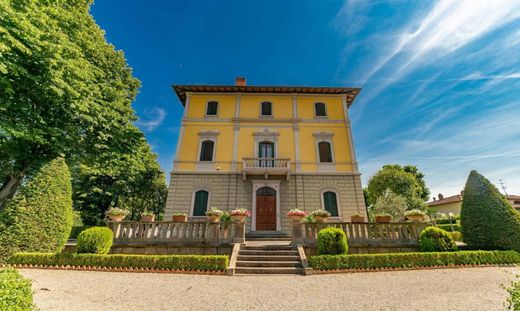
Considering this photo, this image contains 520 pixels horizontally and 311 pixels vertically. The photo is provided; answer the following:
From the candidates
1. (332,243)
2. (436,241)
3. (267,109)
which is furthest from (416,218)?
(267,109)

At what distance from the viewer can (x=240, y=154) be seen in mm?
14547

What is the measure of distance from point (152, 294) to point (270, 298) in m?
2.77

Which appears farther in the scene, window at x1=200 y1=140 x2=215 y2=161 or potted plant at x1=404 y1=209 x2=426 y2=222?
window at x1=200 y1=140 x2=215 y2=161

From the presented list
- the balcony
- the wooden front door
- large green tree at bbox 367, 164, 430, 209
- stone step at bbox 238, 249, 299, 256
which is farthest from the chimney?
large green tree at bbox 367, 164, 430, 209

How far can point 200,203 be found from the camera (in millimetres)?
13359

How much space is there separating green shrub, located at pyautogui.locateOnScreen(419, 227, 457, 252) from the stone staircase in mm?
4994

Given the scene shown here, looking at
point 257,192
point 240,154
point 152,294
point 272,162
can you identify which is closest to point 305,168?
point 272,162

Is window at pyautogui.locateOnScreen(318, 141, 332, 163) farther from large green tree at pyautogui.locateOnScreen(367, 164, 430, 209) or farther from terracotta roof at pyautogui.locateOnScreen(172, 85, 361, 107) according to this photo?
large green tree at pyautogui.locateOnScreen(367, 164, 430, 209)

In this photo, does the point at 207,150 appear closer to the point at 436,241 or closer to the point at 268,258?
the point at 268,258

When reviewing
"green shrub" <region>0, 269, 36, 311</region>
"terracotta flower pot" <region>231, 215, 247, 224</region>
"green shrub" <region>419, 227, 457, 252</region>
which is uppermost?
"terracotta flower pot" <region>231, 215, 247, 224</region>

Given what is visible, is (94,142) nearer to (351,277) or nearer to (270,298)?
(270,298)

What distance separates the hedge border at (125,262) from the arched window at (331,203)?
846 centimetres

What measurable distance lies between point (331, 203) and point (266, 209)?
4.26 metres

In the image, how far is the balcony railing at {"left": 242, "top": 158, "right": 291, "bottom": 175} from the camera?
44.3 ft
